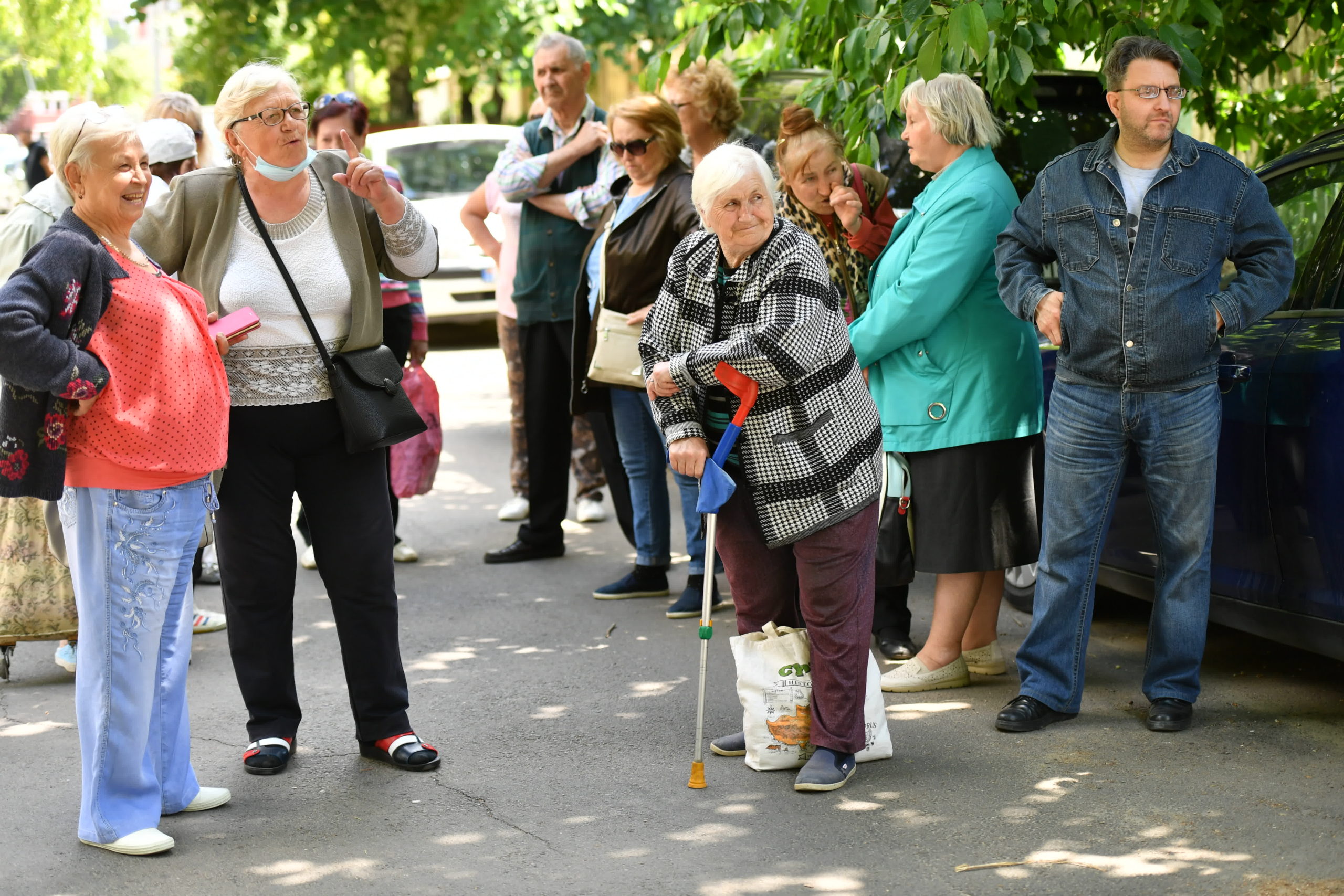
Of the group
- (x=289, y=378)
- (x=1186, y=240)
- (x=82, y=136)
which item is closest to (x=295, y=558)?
(x=289, y=378)

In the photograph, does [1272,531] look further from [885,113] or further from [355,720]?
[355,720]

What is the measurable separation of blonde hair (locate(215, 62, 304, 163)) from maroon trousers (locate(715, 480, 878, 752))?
1696 millimetres

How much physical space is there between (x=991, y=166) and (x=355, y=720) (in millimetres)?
2664

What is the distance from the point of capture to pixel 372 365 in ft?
14.6

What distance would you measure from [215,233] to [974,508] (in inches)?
99.0

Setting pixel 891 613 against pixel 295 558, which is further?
pixel 891 613

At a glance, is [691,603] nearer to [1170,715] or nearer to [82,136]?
[1170,715]

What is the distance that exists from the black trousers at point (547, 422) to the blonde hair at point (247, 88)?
2.83m

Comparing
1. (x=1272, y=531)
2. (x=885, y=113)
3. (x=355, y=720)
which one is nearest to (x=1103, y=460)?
(x=1272, y=531)

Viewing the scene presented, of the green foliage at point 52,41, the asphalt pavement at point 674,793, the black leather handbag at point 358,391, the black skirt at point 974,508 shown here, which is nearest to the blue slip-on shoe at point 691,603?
the asphalt pavement at point 674,793

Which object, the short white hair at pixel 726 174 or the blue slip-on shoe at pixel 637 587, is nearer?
the short white hair at pixel 726 174

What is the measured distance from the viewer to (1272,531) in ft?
15.3

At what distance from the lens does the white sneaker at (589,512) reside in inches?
324

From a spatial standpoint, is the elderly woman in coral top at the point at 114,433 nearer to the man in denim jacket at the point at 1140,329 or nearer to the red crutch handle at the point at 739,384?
the red crutch handle at the point at 739,384
